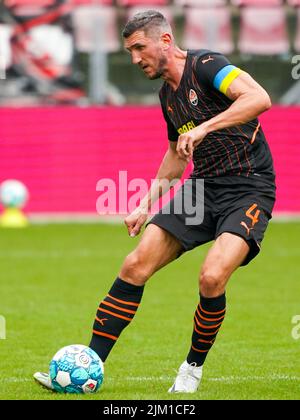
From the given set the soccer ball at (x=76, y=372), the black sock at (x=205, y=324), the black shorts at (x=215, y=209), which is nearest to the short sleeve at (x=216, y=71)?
the black shorts at (x=215, y=209)

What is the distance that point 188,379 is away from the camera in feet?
22.7

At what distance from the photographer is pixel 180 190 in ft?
23.9

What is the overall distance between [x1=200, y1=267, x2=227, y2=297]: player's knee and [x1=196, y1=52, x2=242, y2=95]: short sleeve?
1.05 m

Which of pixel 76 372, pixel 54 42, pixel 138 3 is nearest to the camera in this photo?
pixel 76 372

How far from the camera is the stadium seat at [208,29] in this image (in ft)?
66.2

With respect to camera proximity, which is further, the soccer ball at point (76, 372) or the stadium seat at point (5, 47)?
the stadium seat at point (5, 47)

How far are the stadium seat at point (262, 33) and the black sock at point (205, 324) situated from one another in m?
14.0

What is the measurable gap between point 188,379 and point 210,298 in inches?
20.8

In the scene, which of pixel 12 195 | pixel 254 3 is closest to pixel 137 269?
pixel 12 195

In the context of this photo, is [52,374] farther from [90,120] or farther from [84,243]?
[90,120]

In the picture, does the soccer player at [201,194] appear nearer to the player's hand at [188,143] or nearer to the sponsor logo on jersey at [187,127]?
the sponsor logo on jersey at [187,127]

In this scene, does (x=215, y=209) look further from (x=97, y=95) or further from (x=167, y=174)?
(x=97, y=95)

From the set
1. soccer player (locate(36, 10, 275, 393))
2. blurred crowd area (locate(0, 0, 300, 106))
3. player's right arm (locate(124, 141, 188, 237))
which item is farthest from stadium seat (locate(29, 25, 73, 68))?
soccer player (locate(36, 10, 275, 393))

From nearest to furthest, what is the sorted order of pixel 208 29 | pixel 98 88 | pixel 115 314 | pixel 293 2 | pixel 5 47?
pixel 115 314 < pixel 5 47 < pixel 208 29 < pixel 98 88 < pixel 293 2
